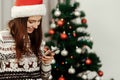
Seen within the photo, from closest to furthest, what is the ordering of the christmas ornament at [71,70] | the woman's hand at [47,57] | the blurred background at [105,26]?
the woman's hand at [47,57] → the christmas ornament at [71,70] → the blurred background at [105,26]

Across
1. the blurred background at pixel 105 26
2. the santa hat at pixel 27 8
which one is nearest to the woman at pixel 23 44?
the santa hat at pixel 27 8

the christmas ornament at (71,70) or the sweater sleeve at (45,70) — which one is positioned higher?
the sweater sleeve at (45,70)

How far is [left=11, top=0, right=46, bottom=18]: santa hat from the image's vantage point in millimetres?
2025

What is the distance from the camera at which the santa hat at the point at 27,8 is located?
203cm

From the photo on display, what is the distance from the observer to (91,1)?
3754mm

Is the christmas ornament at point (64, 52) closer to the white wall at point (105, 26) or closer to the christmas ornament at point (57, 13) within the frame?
the christmas ornament at point (57, 13)

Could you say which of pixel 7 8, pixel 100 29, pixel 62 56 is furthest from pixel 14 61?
pixel 100 29

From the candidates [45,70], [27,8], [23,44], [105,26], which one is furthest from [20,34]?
[105,26]

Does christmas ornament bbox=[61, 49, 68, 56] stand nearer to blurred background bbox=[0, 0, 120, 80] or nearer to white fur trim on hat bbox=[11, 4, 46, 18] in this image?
blurred background bbox=[0, 0, 120, 80]

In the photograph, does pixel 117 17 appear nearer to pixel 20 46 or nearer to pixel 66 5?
pixel 66 5

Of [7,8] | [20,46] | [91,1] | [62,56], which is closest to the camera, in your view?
[20,46]

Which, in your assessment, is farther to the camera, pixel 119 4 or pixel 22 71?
pixel 119 4

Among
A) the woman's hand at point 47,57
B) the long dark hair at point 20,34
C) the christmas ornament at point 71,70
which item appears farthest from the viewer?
the christmas ornament at point 71,70

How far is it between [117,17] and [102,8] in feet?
0.73
